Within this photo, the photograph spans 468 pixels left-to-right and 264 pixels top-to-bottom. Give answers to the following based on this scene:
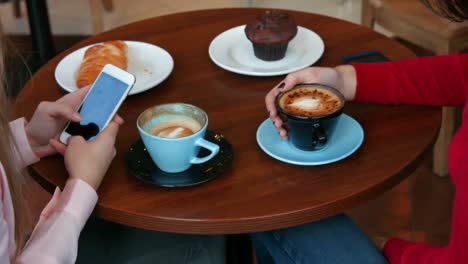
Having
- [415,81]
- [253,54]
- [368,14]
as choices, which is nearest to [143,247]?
[253,54]

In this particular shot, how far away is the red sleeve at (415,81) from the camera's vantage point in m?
1.12

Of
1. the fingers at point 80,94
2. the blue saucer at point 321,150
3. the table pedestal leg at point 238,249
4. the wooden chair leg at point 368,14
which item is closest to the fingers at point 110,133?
the fingers at point 80,94

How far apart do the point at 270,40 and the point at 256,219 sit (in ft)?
1.52

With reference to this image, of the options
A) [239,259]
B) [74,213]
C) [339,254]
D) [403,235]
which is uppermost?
[74,213]

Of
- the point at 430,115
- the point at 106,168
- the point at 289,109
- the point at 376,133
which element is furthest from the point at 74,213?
the point at 430,115

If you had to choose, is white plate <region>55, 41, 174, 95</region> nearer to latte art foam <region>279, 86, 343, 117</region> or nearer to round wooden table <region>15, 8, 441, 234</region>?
round wooden table <region>15, 8, 441, 234</region>

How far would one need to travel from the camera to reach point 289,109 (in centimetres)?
100

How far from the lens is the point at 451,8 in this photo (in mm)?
938

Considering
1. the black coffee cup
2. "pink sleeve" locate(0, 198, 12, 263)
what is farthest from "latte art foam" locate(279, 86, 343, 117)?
"pink sleeve" locate(0, 198, 12, 263)

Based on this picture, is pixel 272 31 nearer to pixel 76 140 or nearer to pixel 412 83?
pixel 412 83

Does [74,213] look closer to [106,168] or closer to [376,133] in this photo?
[106,168]

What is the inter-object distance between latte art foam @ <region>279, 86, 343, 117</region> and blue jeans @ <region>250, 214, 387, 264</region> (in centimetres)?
20

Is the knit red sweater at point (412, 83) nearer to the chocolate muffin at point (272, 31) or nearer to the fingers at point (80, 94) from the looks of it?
the chocolate muffin at point (272, 31)

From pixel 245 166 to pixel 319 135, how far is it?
0.41 feet
